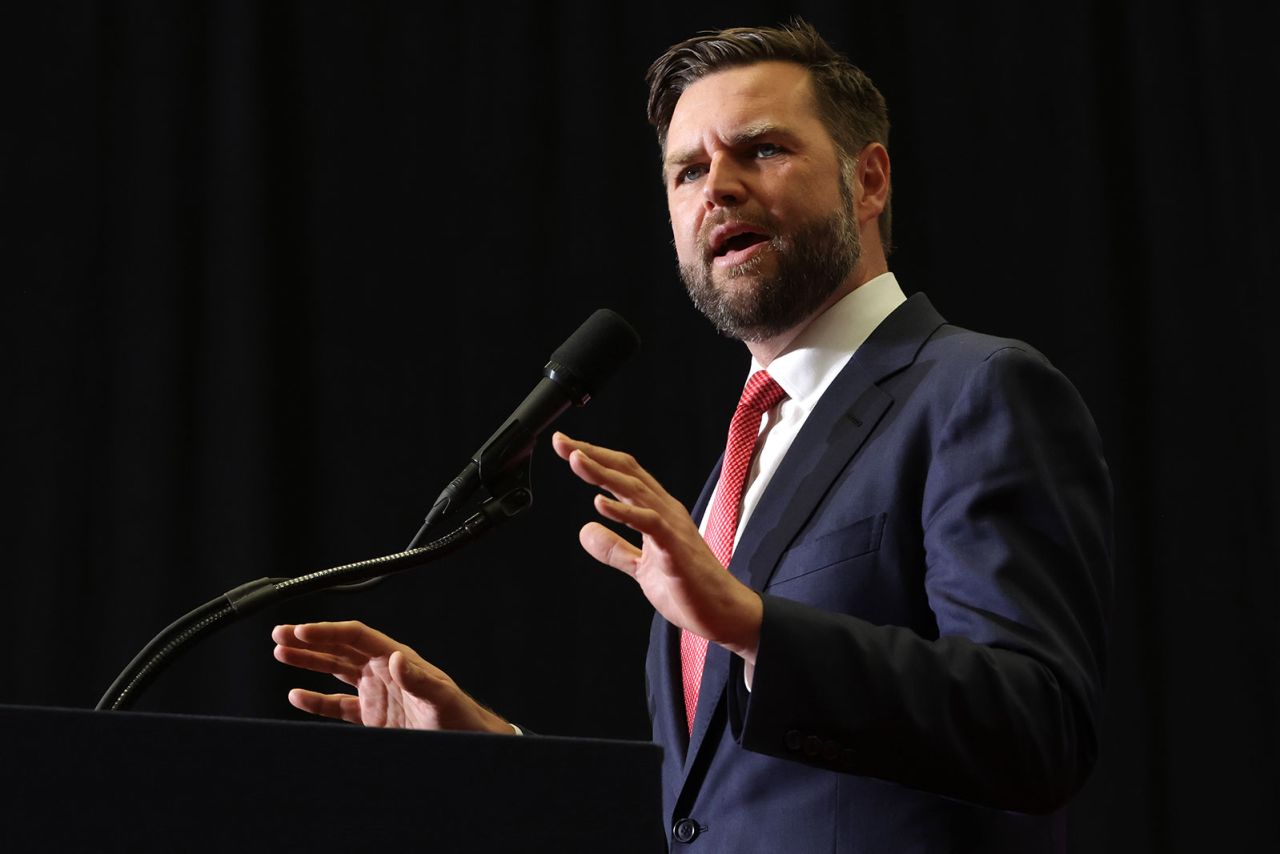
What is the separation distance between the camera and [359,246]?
292cm

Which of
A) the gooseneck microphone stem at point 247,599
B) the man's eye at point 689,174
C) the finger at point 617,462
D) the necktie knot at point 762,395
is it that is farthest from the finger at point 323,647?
the man's eye at point 689,174

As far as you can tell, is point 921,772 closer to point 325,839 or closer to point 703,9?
point 325,839

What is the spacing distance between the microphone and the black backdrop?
145cm

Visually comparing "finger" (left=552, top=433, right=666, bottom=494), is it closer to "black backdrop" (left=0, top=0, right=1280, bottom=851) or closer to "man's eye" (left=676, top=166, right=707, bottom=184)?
"man's eye" (left=676, top=166, right=707, bottom=184)

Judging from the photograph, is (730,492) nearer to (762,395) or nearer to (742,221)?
(762,395)

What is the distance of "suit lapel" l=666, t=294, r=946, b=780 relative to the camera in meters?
1.43

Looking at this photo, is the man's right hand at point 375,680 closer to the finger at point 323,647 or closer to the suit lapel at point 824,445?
the finger at point 323,647

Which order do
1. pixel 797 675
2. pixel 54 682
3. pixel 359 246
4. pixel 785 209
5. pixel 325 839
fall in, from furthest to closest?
pixel 359 246 → pixel 54 682 → pixel 785 209 → pixel 797 675 → pixel 325 839

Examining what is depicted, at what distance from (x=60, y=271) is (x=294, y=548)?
749 mm

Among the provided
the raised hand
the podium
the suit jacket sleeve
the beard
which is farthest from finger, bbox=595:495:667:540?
the beard

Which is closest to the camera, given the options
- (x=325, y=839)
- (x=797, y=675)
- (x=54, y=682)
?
(x=325, y=839)

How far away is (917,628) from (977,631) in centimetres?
15

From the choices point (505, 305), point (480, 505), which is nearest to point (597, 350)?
point (480, 505)

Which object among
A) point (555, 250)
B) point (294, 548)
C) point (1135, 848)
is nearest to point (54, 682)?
point (294, 548)
